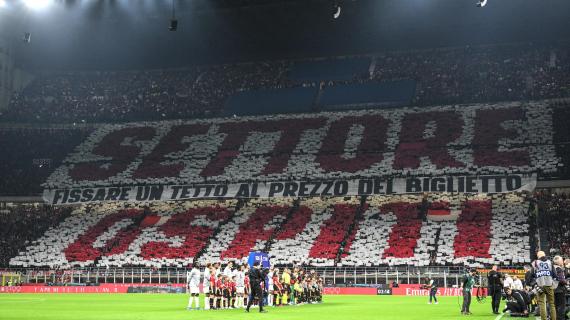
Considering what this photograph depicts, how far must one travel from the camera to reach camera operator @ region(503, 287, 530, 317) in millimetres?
26609

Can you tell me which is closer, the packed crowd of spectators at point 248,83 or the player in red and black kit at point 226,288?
the player in red and black kit at point 226,288

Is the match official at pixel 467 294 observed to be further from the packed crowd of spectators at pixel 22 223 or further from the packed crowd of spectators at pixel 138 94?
the packed crowd of spectators at pixel 138 94

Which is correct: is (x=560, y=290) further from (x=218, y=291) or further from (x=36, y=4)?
Answer: (x=36, y=4)

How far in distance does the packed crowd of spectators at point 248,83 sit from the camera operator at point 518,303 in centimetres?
3888

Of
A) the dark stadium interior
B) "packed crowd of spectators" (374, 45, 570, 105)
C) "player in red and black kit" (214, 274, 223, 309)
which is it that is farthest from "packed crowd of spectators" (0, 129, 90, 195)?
"player in red and black kit" (214, 274, 223, 309)

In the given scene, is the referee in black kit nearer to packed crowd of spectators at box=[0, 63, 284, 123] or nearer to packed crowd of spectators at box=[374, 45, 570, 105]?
packed crowd of spectators at box=[374, 45, 570, 105]

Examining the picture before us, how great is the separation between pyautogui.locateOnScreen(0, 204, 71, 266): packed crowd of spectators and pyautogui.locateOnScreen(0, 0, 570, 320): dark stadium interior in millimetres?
202

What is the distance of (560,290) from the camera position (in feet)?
69.7

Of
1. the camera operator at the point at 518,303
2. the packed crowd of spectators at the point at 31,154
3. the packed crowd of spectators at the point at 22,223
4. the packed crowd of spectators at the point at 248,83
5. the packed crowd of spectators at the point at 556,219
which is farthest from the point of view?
the packed crowd of spectators at the point at 31,154

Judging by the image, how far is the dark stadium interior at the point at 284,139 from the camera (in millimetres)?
54906

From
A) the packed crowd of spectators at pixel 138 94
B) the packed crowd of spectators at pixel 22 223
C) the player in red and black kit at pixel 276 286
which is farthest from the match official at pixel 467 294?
the packed crowd of spectators at pixel 138 94

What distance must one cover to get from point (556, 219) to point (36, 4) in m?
39.3

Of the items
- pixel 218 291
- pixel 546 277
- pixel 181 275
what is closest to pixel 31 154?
pixel 181 275

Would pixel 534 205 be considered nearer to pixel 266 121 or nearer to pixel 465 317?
pixel 266 121
